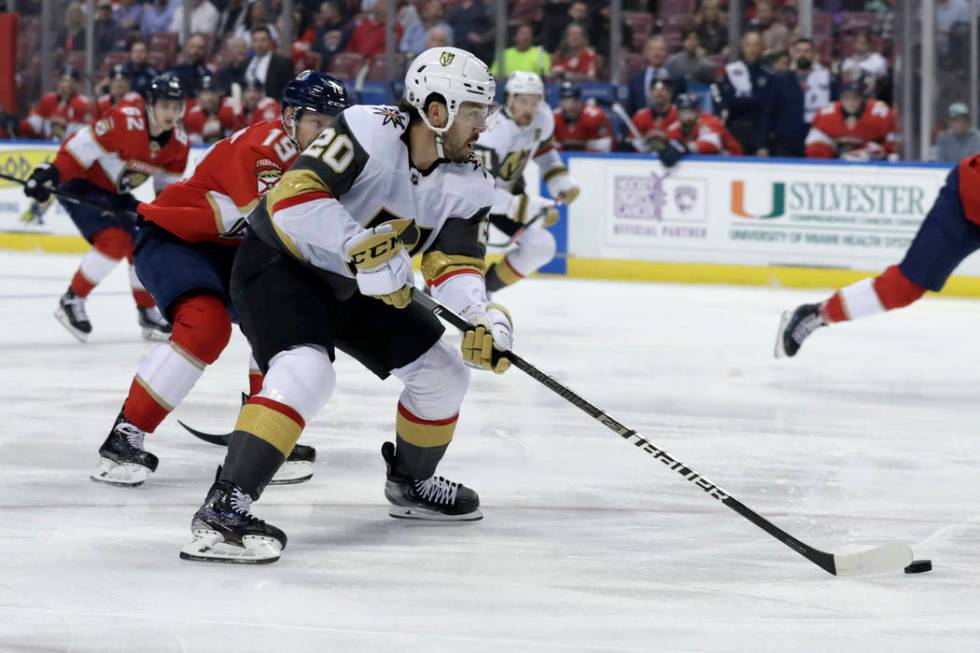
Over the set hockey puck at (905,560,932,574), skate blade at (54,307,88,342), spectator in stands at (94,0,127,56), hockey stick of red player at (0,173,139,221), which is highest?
spectator in stands at (94,0,127,56)

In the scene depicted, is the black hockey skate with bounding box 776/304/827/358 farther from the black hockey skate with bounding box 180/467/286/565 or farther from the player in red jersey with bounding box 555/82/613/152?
the player in red jersey with bounding box 555/82/613/152

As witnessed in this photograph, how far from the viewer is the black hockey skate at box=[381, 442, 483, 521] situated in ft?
12.4

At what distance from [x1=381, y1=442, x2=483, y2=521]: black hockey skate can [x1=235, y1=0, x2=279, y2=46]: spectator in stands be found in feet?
28.6

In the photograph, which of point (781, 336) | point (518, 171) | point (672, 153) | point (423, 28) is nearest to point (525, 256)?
point (518, 171)

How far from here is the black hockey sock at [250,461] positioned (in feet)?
10.6

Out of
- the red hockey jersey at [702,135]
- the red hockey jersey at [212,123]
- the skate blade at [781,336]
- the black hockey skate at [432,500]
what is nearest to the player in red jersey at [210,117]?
the red hockey jersey at [212,123]

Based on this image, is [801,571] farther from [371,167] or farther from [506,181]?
[506,181]

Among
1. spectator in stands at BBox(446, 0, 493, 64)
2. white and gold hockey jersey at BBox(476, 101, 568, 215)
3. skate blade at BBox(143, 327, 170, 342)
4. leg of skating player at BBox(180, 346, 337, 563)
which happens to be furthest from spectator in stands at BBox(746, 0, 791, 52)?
leg of skating player at BBox(180, 346, 337, 563)

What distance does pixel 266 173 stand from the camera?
4250mm

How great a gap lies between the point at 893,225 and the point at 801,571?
6587 mm

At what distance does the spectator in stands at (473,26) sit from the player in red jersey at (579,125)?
77cm

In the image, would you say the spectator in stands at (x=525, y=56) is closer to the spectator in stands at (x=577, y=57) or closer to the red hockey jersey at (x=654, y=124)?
the spectator in stands at (x=577, y=57)

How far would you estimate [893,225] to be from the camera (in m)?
9.56

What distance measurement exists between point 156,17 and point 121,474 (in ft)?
30.4
